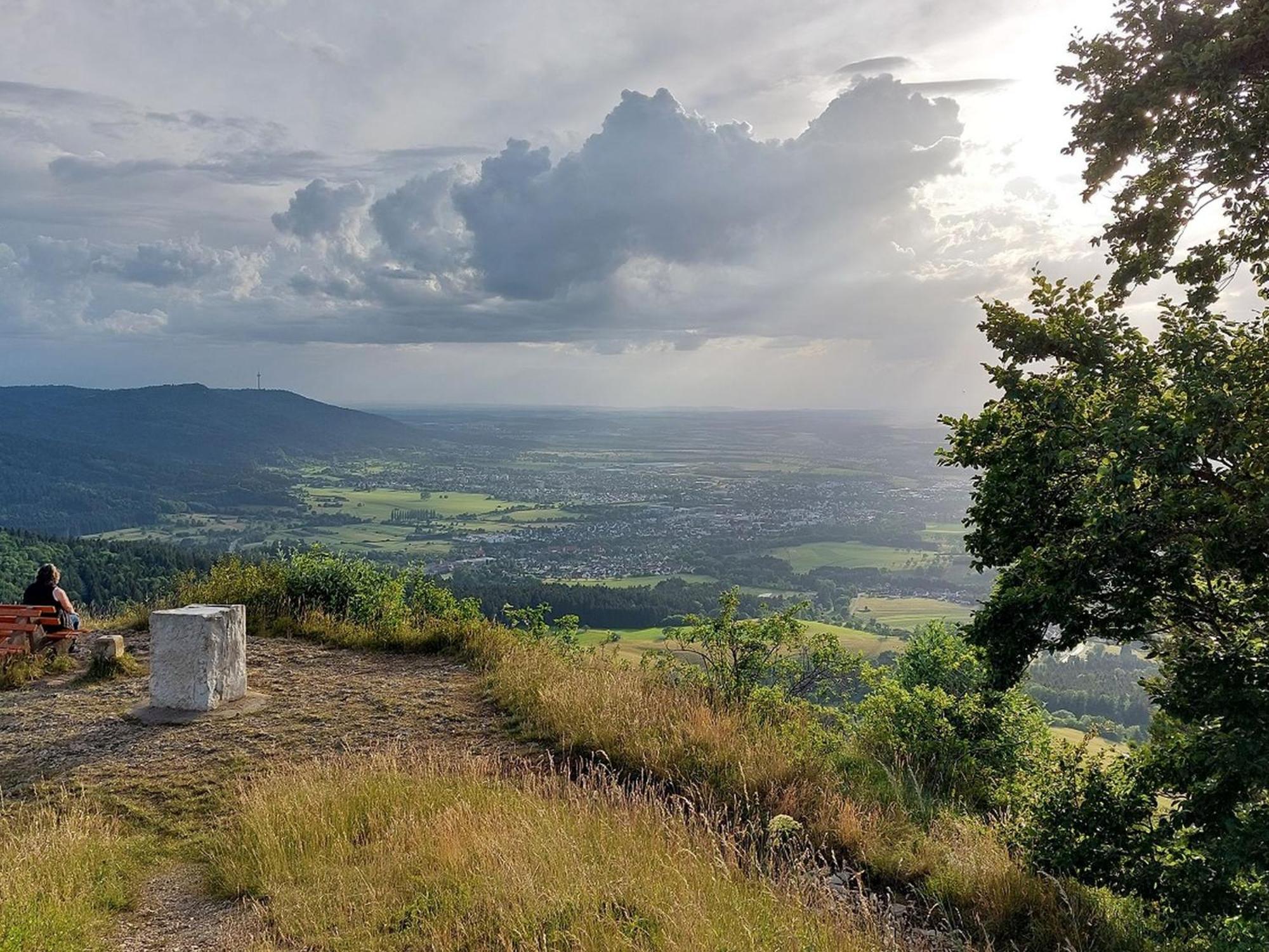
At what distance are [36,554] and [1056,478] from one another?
2317 inches

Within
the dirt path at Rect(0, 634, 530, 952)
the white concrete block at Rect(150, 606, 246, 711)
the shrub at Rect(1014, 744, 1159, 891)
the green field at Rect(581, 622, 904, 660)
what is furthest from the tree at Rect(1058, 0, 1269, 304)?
the green field at Rect(581, 622, 904, 660)

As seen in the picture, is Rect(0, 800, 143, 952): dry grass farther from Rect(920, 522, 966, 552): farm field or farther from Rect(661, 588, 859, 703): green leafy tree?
Rect(920, 522, 966, 552): farm field

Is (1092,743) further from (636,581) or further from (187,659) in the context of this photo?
(636,581)

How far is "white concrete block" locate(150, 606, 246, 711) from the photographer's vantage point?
900cm

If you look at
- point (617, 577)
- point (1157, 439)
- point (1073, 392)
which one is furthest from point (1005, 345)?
point (617, 577)

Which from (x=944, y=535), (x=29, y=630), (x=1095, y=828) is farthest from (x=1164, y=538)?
(x=944, y=535)

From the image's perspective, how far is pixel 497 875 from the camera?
467 centimetres

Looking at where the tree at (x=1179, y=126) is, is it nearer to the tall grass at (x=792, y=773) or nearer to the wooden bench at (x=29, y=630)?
the tall grass at (x=792, y=773)

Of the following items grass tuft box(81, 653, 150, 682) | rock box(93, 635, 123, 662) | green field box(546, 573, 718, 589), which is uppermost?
rock box(93, 635, 123, 662)

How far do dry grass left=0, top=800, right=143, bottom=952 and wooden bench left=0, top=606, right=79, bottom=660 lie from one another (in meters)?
5.32

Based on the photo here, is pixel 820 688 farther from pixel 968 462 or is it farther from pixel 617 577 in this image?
pixel 617 577

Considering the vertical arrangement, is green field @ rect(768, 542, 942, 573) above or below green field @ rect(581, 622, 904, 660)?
below

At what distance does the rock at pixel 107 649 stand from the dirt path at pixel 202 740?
42cm

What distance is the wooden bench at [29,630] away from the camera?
34.5 ft
